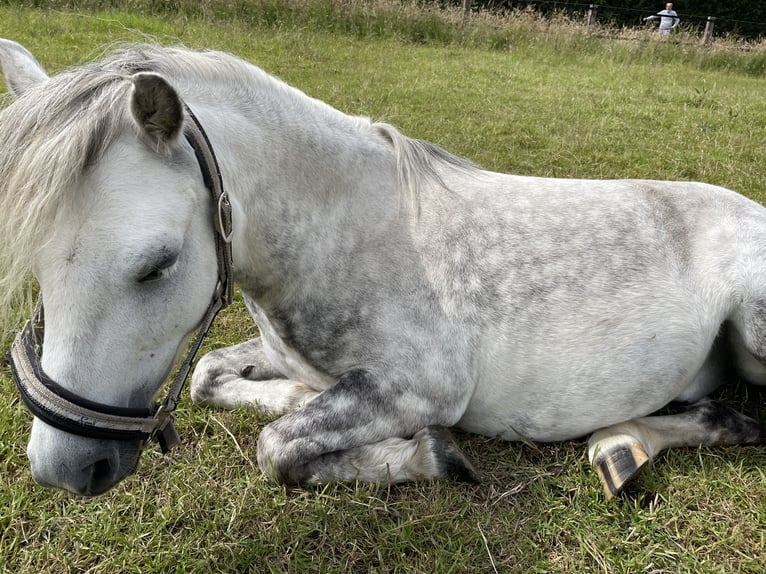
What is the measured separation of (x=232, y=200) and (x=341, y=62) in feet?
30.0

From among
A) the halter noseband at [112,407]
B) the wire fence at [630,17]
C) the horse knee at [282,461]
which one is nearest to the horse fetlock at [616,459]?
the horse knee at [282,461]

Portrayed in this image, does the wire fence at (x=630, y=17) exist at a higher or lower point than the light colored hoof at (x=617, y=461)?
higher

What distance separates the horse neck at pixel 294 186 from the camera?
2125 millimetres

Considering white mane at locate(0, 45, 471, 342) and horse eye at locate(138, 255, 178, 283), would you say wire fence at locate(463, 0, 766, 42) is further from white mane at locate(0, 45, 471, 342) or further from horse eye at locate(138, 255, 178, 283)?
horse eye at locate(138, 255, 178, 283)

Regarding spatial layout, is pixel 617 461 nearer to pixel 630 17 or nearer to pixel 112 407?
pixel 112 407

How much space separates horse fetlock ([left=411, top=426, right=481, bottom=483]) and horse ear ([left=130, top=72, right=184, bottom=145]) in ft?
4.81

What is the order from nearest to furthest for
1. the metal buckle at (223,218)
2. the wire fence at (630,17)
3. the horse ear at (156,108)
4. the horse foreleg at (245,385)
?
1. the horse ear at (156,108)
2. the metal buckle at (223,218)
3. the horse foreleg at (245,385)
4. the wire fence at (630,17)

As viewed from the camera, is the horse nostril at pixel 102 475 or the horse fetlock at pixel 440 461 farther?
the horse fetlock at pixel 440 461

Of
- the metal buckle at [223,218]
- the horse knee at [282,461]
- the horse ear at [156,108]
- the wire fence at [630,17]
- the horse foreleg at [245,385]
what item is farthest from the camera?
the wire fence at [630,17]

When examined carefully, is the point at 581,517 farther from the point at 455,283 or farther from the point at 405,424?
the point at 455,283

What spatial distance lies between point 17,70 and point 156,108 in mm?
723

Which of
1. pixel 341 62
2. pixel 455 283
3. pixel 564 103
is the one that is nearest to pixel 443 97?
A: pixel 564 103

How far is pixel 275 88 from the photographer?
2352 millimetres

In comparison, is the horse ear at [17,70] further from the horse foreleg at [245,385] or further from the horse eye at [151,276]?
the horse foreleg at [245,385]
